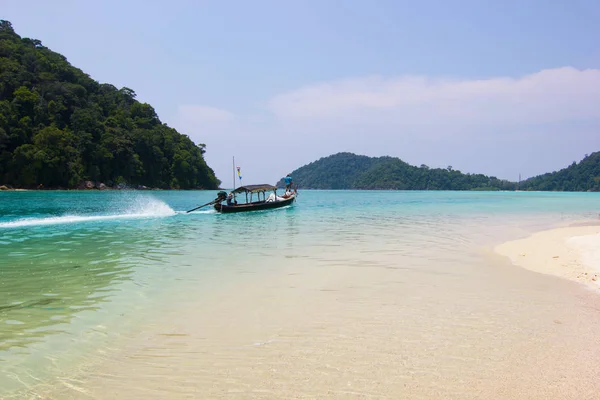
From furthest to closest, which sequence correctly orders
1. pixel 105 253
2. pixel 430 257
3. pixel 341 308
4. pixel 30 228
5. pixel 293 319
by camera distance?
pixel 30 228 < pixel 105 253 < pixel 430 257 < pixel 341 308 < pixel 293 319

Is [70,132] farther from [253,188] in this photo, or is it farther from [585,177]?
[585,177]

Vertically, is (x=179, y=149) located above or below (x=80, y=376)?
above

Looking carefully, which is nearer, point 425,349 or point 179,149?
point 425,349

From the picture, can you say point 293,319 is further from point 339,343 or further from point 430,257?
point 430,257

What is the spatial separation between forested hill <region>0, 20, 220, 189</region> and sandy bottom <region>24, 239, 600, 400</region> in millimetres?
80359

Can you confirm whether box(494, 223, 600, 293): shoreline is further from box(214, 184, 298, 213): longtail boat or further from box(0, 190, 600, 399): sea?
box(214, 184, 298, 213): longtail boat

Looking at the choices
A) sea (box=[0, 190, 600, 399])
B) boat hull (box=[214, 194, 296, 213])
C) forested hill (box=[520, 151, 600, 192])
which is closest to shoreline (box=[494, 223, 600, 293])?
sea (box=[0, 190, 600, 399])

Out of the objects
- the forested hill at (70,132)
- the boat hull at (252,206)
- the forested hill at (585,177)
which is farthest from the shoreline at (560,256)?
the forested hill at (585,177)

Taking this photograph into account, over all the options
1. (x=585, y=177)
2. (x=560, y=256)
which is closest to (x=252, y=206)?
(x=560, y=256)

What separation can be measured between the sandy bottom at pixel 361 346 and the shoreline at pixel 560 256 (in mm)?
1061

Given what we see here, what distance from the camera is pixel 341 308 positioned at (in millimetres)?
6992

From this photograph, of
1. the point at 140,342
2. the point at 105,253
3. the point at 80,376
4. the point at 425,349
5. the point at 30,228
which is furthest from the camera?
the point at 30,228

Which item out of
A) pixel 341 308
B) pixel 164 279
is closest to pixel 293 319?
pixel 341 308

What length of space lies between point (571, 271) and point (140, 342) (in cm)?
991
